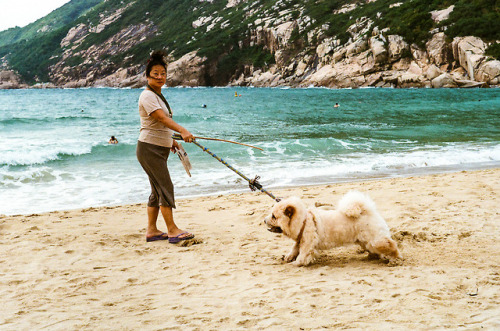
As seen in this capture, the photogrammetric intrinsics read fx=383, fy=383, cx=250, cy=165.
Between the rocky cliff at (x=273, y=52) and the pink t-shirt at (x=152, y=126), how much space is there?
192 feet

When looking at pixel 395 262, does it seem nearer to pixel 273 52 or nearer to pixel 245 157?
pixel 245 157

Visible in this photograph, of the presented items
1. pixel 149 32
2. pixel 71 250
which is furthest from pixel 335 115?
pixel 149 32

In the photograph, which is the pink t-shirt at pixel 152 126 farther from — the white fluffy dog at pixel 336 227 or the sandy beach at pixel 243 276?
the white fluffy dog at pixel 336 227

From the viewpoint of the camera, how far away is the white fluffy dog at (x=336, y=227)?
4.06 m

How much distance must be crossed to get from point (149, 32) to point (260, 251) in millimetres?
143584

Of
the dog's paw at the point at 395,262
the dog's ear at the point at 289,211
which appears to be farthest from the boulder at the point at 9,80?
the dog's paw at the point at 395,262

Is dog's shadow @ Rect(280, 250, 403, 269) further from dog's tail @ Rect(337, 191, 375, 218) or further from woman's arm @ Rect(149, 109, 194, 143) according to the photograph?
woman's arm @ Rect(149, 109, 194, 143)

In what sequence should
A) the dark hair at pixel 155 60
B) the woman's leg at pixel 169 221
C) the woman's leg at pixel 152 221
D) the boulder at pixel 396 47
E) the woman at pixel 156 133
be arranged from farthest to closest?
the boulder at pixel 396 47 < the woman's leg at pixel 152 221 < the woman's leg at pixel 169 221 < the dark hair at pixel 155 60 < the woman at pixel 156 133

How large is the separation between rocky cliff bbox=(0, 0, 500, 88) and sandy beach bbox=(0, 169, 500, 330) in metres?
57.3

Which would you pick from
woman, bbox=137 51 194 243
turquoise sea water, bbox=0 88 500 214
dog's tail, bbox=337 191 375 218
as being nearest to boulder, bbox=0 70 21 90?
turquoise sea water, bbox=0 88 500 214

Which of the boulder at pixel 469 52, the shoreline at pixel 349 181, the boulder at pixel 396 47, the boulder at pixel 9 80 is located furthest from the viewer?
the boulder at pixel 9 80

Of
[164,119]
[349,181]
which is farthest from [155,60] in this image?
[349,181]

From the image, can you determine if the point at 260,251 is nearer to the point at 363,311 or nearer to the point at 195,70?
the point at 363,311

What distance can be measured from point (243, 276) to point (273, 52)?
315ft
